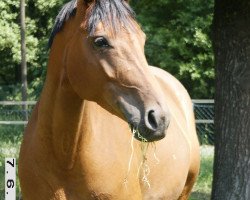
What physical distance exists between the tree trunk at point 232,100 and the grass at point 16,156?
1.68 metres

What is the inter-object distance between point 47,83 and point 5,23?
1833cm

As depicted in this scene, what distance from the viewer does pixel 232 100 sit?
5.68 m

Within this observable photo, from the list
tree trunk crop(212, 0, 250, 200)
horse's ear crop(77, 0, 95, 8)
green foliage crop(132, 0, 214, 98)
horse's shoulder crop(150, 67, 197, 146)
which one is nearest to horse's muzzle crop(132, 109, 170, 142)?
horse's ear crop(77, 0, 95, 8)

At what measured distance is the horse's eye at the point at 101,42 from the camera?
2.61 meters

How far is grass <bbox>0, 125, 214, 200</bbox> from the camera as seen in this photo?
25.7 feet

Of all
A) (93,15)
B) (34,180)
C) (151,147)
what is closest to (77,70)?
(93,15)

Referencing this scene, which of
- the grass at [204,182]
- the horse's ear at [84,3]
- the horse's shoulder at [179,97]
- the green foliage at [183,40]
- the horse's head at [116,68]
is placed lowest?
the grass at [204,182]

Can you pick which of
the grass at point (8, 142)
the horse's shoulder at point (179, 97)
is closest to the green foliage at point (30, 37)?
the grass at point (8, 142)

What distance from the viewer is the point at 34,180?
3.05m

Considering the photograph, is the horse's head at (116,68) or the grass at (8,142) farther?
the grass at (8,142)

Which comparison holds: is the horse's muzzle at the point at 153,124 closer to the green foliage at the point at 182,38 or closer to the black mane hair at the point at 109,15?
the black mane hair at the point at 109,15

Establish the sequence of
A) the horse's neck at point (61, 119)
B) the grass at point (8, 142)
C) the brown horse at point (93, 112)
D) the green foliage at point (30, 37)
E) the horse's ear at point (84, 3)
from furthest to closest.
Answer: the green foliage at point (30, 37) < the grass at point (8, 142) < the horse's neck at point (61, 119) < the horse's ear at point (84, 3) < the brown horse at point (93, 112)

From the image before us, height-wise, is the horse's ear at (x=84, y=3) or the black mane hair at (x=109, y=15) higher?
the horse's ear at (x=84, y=3)

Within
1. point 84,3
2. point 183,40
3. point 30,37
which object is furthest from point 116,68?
point 30,37
